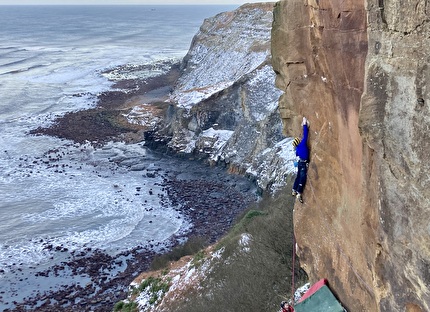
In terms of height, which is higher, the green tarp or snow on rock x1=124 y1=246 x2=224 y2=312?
the green tarp

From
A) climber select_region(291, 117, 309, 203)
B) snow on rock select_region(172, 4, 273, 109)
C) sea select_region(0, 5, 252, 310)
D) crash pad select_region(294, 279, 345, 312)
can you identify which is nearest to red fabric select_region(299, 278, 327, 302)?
crash pad select_region(294, 279, 345, 312)

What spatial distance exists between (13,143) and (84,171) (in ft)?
44.2

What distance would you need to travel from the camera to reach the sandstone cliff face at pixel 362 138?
569 centimetres

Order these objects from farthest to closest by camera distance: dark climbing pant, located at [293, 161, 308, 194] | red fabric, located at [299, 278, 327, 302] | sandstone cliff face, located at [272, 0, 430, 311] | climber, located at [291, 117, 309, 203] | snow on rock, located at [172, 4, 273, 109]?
snow on rock, located at [172, 4, 273, 109], dark climbing pant, located at [293, 161, 308, 194], red fabric, located at [299, 278, 327, 302], climber, located at [291, 117, 309, 203], sandstone cliff face, located at [272, 0, 430, 311]

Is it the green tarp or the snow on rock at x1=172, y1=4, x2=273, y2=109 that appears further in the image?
the snow on rock at x1=172, y1=4, x2=273, y2=109

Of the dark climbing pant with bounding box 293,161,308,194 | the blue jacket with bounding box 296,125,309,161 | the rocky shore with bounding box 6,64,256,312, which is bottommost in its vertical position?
the rocky shore with bounding box 6,64,256,312

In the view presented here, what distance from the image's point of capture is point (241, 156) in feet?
137

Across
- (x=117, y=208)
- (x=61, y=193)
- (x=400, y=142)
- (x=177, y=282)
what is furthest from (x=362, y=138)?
(x=61, y=193)

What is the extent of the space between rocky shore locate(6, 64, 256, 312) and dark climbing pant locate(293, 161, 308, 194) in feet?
54.8

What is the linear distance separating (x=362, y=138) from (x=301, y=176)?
361 cm

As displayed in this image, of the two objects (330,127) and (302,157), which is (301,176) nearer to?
(302,157)

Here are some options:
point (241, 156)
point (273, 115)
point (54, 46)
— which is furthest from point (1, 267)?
Result: point (54, 46)

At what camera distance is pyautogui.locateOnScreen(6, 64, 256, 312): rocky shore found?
25.1 meters

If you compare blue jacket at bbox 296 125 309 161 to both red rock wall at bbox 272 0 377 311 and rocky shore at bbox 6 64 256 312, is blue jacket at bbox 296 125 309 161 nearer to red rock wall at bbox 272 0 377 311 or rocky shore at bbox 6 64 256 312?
red rock wall at bbox 272 0 377 311
